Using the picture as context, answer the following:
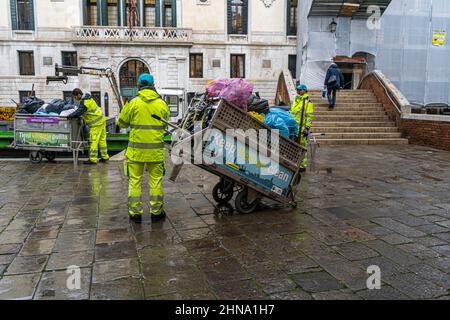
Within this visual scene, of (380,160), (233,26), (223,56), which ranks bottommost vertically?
(380,160)

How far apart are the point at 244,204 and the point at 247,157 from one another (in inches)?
30.5

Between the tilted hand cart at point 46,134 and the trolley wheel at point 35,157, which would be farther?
the trolley wheel at point 35,157

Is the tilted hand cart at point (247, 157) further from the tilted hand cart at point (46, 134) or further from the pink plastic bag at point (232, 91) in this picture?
the tilted hand cart at point (46, 134)

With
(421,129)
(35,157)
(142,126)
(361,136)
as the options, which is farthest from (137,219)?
(421,129)

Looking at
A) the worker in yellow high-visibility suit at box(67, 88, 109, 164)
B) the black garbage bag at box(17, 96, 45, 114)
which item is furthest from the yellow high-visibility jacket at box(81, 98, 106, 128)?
the black garbage bag at box(17, 96, 45, 114)

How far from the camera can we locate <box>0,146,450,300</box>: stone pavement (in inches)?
135

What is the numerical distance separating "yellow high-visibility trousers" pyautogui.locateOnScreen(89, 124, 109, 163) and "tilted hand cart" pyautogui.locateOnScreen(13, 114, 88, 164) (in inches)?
7.9

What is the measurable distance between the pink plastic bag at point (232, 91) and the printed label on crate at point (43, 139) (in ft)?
19.0

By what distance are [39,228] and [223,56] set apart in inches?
959

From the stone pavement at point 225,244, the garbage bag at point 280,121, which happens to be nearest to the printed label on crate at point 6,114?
the stone pavement at point 225,244

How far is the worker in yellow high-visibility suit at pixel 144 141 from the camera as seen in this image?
5008 mm

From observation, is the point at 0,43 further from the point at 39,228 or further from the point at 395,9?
the point at 39,228

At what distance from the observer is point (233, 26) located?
27969mm
